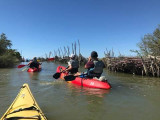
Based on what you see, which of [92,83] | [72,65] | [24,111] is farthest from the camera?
[72,65]

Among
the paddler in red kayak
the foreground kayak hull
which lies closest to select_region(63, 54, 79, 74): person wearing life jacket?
the paddler in red kayak

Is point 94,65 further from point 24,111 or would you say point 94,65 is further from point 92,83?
point 24,111

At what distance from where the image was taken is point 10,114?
316 cm

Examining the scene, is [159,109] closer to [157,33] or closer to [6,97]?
[6,97]

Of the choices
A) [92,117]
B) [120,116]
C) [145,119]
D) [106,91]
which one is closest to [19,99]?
[92,117]

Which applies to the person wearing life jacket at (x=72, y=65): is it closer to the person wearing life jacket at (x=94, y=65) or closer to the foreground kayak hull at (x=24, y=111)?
the person wearing life jacket at (x=94, y=65)

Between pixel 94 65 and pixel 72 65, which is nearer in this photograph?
pixel 94 65

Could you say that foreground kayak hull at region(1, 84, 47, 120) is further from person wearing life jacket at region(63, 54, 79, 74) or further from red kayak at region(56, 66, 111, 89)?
person wearing life jacket at region(63, 54, 79, 74)

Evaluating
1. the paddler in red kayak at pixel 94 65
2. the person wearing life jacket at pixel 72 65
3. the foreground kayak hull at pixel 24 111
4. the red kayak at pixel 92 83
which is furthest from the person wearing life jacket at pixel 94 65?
the foreground kayak hull at pixel 24 111

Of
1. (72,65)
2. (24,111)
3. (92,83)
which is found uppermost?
(72,65)

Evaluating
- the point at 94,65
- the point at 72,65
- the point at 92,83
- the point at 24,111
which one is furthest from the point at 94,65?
the point at 24,111

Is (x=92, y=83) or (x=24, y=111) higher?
(x=24, y=111)

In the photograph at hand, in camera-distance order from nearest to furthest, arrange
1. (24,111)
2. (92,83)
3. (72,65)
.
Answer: (24,111) < (92,83) < (72,65)

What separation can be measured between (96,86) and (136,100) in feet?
7.31
